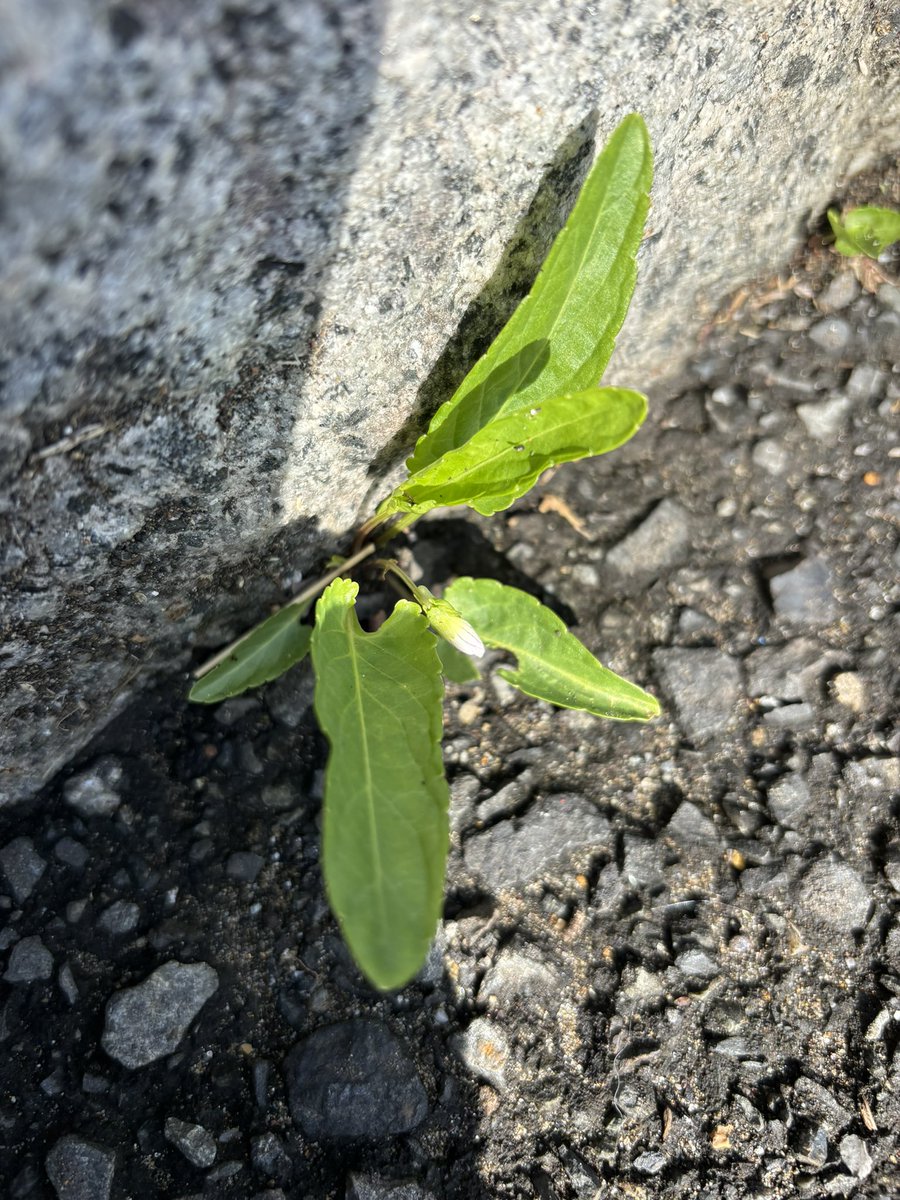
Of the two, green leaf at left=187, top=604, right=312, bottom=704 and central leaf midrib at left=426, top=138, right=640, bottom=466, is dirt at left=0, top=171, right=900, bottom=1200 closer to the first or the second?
green leaf at left=187, top=604, right=312, bottom=704

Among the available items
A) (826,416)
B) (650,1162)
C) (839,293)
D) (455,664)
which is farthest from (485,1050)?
(839,293)

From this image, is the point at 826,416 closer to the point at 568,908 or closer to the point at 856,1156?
the point at 568,908

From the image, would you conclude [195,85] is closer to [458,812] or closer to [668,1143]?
[458,812]

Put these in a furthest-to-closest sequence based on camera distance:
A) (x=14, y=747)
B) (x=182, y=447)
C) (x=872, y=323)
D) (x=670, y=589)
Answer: (x=872, y=323) → (x=670, y=589) → (x=14, y=747) → (x=182, y=447)

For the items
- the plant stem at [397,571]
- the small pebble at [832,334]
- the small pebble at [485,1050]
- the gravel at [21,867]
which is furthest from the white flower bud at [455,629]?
the small pebble at [832,334]

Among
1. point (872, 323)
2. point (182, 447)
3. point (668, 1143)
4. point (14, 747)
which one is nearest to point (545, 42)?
point (182, 447)
